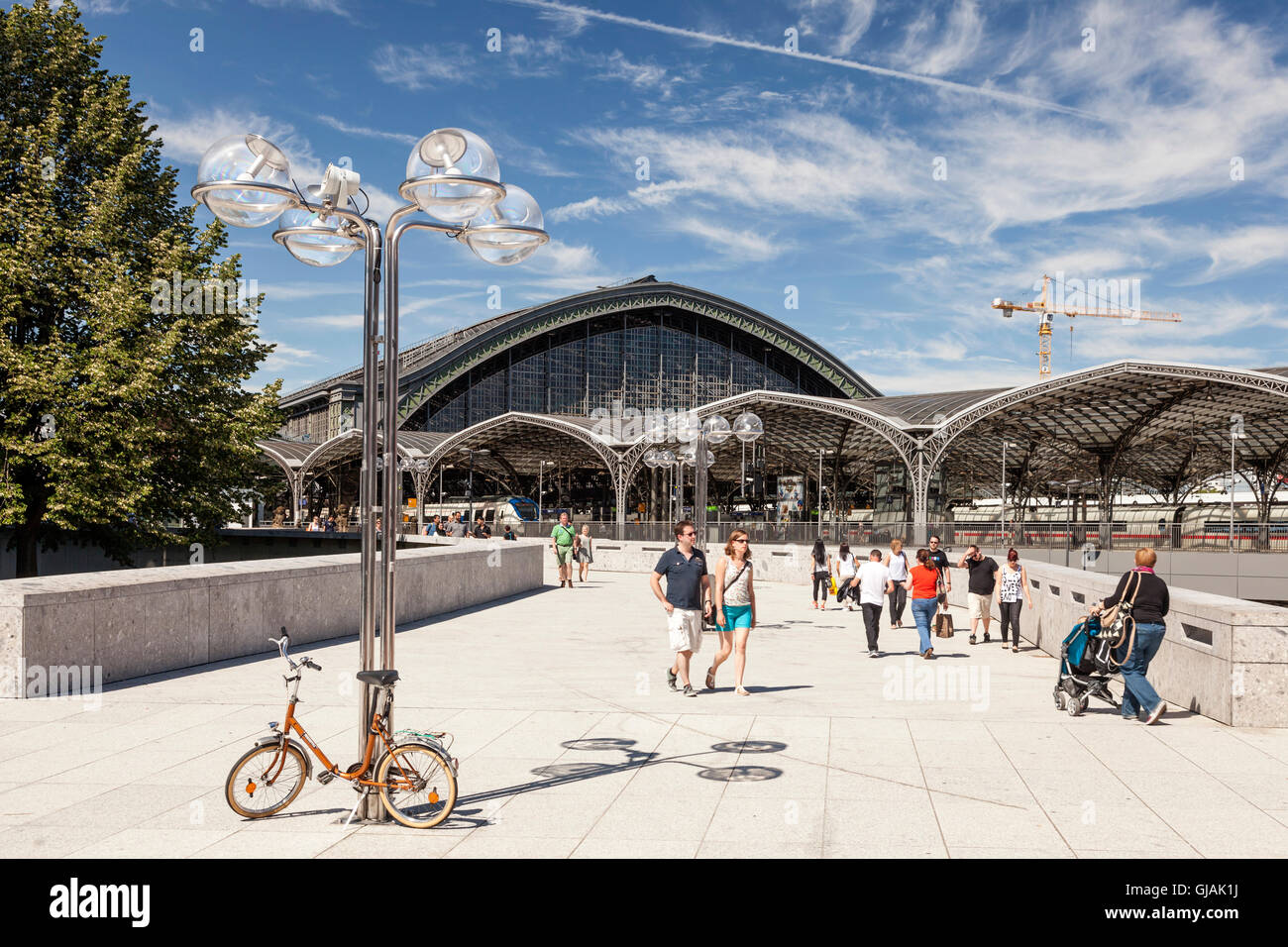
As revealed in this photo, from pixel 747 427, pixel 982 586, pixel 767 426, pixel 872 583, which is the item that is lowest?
pixel 982 586

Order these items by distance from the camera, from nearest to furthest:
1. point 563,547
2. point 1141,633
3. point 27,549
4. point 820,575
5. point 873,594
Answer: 1. point 1141,633
2. point 873,594
3. point 27,549
4. point 820,575
5. point 563,547

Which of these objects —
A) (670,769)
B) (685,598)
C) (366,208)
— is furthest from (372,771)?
(685,598)

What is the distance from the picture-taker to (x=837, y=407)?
47.2 m

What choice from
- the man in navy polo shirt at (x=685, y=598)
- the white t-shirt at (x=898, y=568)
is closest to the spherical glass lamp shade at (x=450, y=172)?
the man in navy polo shirt at (x=685, y=598)

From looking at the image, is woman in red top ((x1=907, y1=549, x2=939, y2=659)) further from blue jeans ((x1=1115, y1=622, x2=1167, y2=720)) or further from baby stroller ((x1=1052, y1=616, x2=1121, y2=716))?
blue jeans ((x1=1115, y1=622, x2=1167, y2=720))

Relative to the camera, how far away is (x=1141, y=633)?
928 cm

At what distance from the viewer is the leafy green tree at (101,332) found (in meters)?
19.9

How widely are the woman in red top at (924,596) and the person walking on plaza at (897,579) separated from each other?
219cm

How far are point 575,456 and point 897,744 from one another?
7063cm

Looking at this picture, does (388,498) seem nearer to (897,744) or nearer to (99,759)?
(99,759)

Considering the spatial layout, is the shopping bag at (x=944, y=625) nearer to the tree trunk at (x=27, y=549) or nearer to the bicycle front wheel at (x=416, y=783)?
the bicycle front wheel at (x=416, y=783)

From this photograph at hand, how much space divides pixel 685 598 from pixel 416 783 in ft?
16.5

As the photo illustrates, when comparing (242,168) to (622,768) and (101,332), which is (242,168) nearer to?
(622,768)
